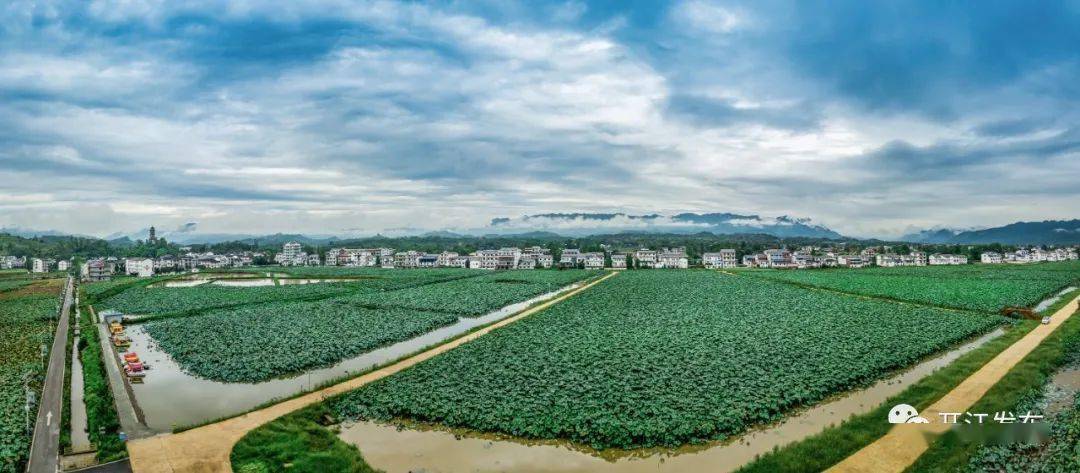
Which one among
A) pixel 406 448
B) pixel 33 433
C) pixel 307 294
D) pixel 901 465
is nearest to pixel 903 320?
pixel 901 465

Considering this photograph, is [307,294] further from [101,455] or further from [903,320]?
[903,320]

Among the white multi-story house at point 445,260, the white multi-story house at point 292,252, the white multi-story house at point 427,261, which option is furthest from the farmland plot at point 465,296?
the white multi-story house at point 292,252

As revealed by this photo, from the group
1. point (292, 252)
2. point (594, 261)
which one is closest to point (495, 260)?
point (594, 261)

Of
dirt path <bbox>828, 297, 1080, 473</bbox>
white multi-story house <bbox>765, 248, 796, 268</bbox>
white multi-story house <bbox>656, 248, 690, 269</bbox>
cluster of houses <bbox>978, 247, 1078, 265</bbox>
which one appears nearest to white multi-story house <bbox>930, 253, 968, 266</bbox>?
cluster of houses <bbox>978, 247, 1078, 265</bbox>

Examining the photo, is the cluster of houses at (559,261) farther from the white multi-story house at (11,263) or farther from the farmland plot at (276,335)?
the farmland plot at (276,335)

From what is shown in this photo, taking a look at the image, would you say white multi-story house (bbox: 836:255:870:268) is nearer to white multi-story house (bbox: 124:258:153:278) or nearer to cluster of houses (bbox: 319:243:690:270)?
cluster of houses (bbox: 319:243:690:270)

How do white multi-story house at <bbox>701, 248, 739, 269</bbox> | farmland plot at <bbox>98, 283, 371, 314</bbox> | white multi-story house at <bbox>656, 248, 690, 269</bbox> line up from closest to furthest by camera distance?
farmland plot at <bbox>98, 283, 371, 314</bbox> → white multi-story house at <bbox>656, 248, 690, 269</bbox> → white multi-story house at <bbox>701, 248, 739, 269</bbox>
